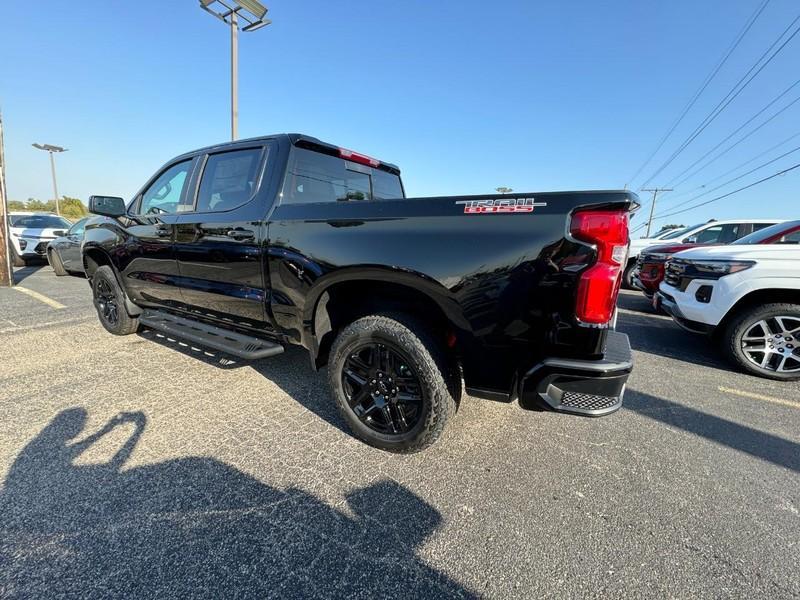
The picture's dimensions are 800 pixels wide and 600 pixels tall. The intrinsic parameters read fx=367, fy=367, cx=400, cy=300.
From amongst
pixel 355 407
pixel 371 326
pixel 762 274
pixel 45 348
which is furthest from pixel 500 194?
pixel 45 348

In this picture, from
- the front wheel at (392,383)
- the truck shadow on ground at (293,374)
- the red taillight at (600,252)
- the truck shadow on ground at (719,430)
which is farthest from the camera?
the truck shadow on ground at (293,374)

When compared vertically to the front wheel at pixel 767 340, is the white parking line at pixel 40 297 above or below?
below

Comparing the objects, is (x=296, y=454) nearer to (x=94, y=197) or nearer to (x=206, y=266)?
(x=206, y=266)

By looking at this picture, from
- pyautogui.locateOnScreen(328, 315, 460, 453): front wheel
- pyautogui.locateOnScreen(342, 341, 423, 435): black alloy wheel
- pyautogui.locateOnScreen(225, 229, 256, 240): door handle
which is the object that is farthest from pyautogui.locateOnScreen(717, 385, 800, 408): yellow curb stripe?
pyautogui.locateOnScreen(225, 229, 256, 240): door handle

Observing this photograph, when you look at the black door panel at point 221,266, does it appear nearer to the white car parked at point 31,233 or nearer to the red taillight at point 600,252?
the red taillight at point 600,252

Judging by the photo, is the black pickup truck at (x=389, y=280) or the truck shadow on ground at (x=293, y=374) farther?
the truck shadow on ground at (x=293, y=374)

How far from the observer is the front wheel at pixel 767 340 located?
356cm

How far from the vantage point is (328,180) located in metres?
3.03

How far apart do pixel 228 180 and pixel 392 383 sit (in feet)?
7.34

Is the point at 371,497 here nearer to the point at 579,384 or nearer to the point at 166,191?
the point at 579,384

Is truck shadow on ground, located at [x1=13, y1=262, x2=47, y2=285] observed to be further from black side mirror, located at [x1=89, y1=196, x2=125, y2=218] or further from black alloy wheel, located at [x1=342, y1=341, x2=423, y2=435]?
black alloy wheel, located at [x1=342, y1=341, x2=423, y2=435]

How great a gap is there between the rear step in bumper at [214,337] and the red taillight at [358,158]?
66.3 inches

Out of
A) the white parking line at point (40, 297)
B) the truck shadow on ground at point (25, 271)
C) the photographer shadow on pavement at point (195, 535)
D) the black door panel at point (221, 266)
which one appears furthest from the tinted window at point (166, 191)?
the truck shadow on ground at point (25, 271)

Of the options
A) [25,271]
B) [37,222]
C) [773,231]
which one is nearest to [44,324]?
[25,271]
